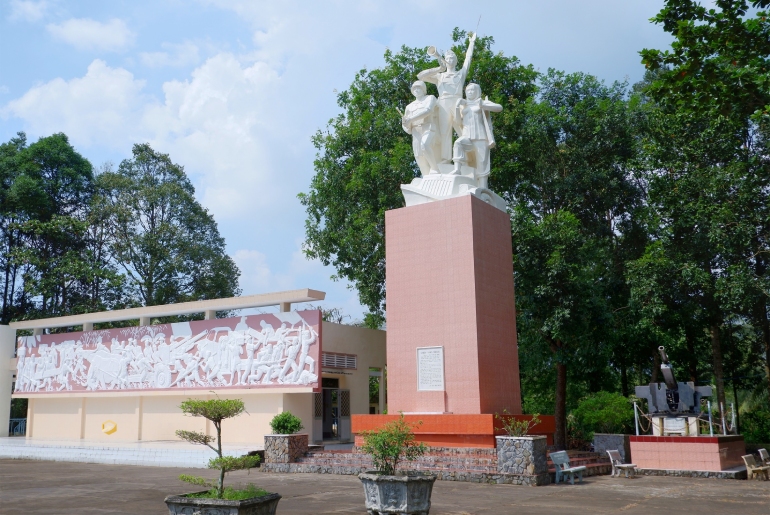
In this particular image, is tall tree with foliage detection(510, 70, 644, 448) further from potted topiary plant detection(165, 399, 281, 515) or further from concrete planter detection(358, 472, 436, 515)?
potted topiary plant detection(165, 399, 281, 515)

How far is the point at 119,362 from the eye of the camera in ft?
61.9

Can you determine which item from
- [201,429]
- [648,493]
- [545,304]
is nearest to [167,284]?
[201,429]

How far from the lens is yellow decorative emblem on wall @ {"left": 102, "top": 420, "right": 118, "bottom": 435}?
19.0 meters

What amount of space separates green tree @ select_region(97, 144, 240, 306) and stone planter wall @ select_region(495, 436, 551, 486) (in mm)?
18787

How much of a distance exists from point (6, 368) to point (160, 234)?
7.06 m

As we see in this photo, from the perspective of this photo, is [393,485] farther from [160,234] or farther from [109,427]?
[160,234]

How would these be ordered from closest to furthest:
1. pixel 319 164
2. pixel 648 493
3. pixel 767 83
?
pixel 767 83, pixel 648 493, pixel 319 164

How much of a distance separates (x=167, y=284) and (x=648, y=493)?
21483 mm

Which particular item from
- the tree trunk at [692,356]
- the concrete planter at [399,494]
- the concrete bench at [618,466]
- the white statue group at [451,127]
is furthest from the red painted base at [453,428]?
the tree trunk at [692,356]

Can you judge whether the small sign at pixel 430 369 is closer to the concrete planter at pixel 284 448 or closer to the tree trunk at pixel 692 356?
the concrete planter at pixel 284 448

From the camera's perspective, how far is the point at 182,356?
1767 centimetres

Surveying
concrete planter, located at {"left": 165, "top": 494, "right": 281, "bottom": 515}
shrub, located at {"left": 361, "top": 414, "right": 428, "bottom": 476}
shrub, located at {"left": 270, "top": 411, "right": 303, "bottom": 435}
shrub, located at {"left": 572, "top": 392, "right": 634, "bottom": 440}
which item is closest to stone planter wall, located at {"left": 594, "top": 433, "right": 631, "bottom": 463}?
shrub, located at {"left": 572, "top": 392, "right": 634, "bottom": 440}

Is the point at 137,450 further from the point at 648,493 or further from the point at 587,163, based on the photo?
the point at 587,163

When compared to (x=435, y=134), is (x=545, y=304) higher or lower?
lower
